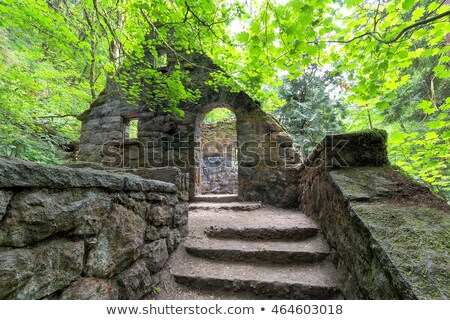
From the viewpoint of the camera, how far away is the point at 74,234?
43.8 inches

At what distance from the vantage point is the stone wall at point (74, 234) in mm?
836

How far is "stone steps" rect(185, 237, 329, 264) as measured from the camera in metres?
2.20

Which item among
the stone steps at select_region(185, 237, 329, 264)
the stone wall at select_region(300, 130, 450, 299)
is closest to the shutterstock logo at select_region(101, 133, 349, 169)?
the stone wall at select_region(300, 130, 450, 299)

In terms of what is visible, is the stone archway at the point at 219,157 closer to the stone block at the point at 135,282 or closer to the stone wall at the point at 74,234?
the stone block at the point at 135,282

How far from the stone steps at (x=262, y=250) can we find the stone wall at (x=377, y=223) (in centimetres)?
19

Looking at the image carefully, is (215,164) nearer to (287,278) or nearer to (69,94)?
(69,94)

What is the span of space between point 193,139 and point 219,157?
324 centimetres

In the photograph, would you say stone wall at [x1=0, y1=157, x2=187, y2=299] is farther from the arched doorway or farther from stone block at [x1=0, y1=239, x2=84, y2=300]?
the arched doorway

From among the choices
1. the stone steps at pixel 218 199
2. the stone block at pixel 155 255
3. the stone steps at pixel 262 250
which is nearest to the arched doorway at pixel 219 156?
the stone steps at pixel 218 199

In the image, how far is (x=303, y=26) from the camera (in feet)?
7.61

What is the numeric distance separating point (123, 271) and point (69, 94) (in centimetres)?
704

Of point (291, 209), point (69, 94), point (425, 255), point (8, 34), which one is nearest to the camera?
point (425, 255)

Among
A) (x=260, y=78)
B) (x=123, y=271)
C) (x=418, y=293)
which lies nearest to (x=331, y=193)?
(x=418, y=293)
